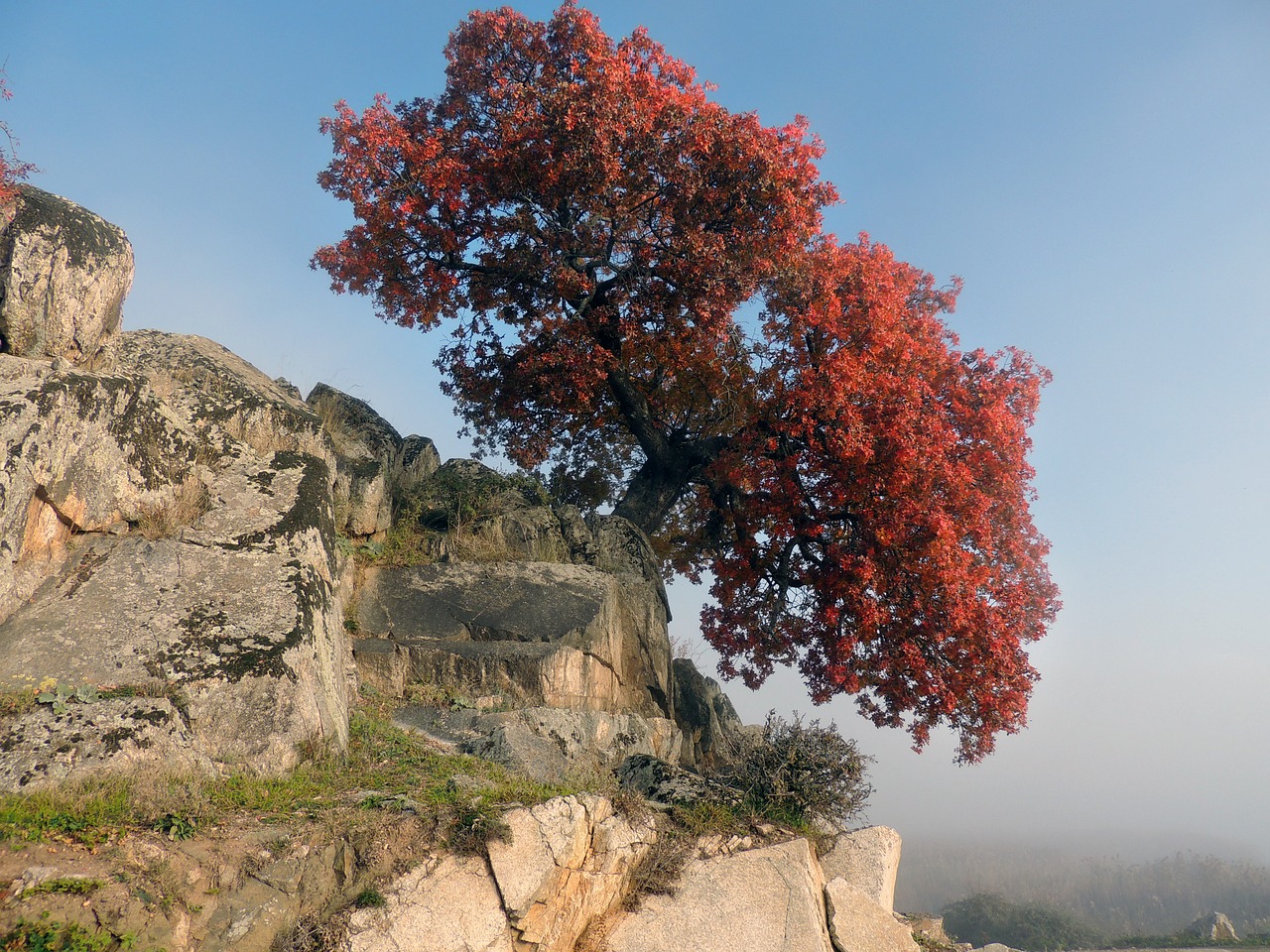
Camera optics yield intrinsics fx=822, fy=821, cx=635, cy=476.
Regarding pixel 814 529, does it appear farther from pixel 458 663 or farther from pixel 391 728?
pixel 391 728

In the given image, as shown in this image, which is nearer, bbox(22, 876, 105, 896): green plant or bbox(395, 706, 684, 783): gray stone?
bbox(22, 876, 105, 896): green plant

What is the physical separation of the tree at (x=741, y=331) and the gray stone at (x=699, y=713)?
2.30ft

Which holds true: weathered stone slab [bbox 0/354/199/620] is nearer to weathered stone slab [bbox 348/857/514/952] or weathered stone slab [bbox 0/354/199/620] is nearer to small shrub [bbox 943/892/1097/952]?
weathered stone slab [bbox 348/857/514/952]

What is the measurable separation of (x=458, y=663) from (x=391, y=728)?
1.74m

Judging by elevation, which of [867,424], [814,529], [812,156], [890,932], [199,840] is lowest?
[890,932]

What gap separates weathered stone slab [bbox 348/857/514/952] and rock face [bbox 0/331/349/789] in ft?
5.47

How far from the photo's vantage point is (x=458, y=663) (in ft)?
31.9

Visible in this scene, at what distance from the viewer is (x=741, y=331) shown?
46.9 feet

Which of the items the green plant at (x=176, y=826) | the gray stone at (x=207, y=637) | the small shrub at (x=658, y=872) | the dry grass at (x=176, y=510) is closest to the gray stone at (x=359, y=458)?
the dry grass at (x=176, y=510)

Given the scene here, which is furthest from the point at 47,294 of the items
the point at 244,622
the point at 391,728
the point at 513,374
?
the point at 513,374

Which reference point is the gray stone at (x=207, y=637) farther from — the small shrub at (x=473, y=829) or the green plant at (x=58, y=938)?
the small shrub at (x=473, y=829)

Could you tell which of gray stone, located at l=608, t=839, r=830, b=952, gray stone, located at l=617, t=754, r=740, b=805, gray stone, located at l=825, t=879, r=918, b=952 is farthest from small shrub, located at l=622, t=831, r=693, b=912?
gray stone, located at l=825, t=879, r=918, b=952

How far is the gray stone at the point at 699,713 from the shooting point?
1273 centimetres

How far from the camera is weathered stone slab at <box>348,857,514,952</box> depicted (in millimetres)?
5234
